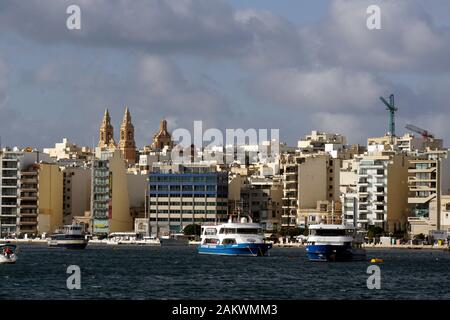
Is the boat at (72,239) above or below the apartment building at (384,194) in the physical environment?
below

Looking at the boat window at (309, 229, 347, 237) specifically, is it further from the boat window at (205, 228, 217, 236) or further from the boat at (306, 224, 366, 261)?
the boat window at (205, 228, 217, 236)

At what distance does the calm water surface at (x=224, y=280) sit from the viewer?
246ft

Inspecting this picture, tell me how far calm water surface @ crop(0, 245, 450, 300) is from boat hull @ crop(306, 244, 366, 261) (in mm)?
1215

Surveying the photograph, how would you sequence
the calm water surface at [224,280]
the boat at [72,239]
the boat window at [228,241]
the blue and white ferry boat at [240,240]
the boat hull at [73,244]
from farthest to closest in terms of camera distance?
1. the boat at [72,239]
2. the boat hull at [73,244]
3. the boat window at [228,241]
4. the blue and white ferry boat at [240,240]
5. the calm water surface at [224,280]

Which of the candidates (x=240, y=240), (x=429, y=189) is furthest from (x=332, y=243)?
(x=429, y=189)

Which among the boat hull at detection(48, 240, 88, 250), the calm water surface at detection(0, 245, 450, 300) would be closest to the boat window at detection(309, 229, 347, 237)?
the calm water surface at detection(0, 245, 450, 300)

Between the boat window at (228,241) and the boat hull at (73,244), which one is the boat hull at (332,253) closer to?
the boat window at (228,241)

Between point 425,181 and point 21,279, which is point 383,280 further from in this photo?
point 425,181

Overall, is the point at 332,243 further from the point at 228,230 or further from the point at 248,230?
the point at 228,230

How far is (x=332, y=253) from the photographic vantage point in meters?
118

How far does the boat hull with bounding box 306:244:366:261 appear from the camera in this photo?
11781cm

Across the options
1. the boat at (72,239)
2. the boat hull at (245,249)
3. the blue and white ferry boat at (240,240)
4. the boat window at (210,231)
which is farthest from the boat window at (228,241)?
the boat at (72,239)

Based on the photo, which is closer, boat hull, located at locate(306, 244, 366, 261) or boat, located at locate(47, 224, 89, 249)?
boat hull, located at locate(306, 244, 366, 261)
